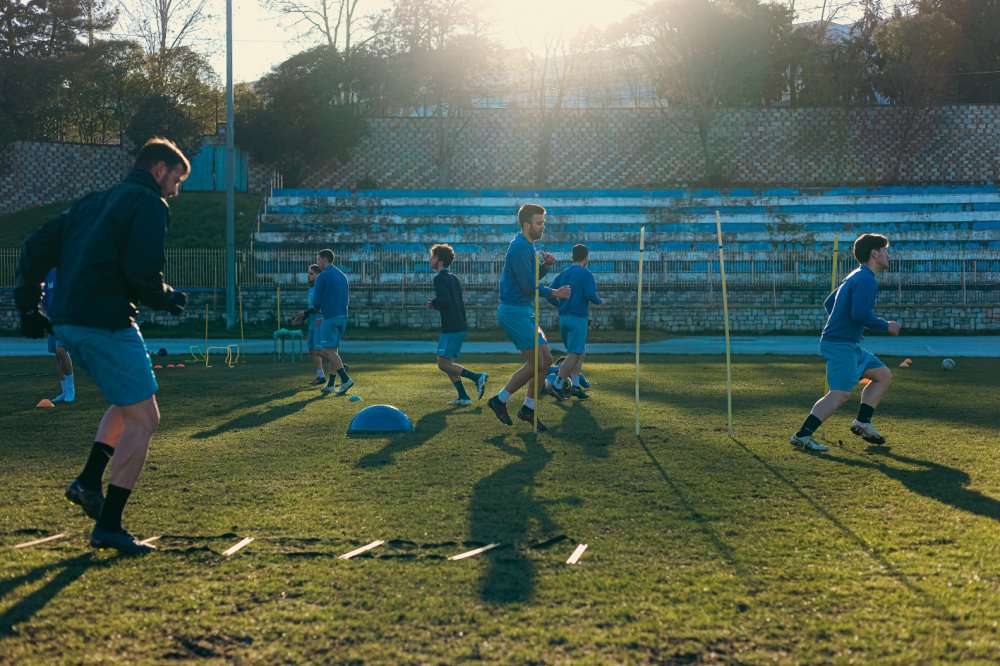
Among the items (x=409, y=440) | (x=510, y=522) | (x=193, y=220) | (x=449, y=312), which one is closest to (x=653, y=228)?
(x=193, y=220)

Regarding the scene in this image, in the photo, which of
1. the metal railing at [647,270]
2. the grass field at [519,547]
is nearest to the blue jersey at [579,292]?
the grass field at [519,547]

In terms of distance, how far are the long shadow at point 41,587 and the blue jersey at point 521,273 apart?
4.95 metres

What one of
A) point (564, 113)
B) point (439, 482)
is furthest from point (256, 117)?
point (439, 482)

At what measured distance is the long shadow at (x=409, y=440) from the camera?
771 cm

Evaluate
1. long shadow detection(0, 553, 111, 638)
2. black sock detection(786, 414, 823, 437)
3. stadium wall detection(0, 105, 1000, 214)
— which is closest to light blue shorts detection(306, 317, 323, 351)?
black sock detection(786, 414, 823, 437)

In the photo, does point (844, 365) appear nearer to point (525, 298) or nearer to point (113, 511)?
point (525, 298)

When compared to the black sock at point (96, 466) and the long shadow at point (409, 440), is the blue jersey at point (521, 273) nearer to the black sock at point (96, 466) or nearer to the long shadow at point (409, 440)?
the long shadow at point (409, 440)

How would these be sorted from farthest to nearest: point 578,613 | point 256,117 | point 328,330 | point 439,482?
1. point 256,117
2. point 328,330
3. point 439,482
4. point 578,613

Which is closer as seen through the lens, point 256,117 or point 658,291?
point 658,291

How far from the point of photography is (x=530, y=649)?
11.8 feet

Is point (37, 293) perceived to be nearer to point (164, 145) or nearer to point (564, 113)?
point (164, 145)

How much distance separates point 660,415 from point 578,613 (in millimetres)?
6763

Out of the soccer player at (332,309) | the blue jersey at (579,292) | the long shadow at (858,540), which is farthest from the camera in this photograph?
the soccer player at (332,309)

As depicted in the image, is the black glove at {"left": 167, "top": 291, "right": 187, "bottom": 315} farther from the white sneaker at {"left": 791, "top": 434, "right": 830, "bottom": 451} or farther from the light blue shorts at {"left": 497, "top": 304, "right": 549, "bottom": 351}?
the white sneaker at {"left": 791, "top": 434, "right": 830, "bottom": 451}
